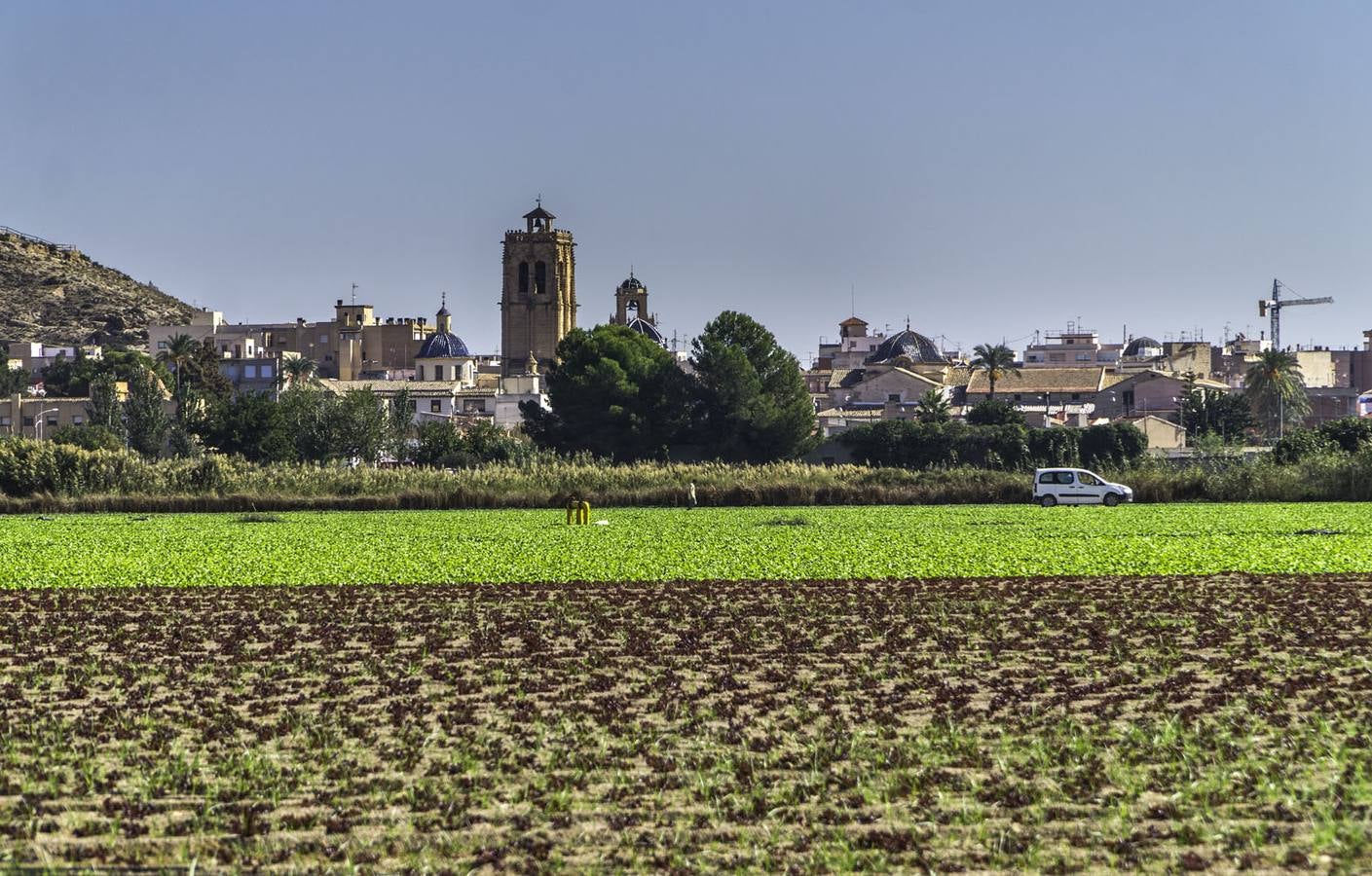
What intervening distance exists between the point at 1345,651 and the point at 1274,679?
8.11ft

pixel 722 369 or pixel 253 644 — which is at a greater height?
pixel 722 369

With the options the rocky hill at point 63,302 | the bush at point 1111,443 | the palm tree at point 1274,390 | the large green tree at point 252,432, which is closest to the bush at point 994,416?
the bush at point 1111,443

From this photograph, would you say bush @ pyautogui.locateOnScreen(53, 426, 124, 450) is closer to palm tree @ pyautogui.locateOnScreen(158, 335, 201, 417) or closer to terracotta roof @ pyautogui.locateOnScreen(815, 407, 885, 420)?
palm tree @ pyautogui.locateOnScreen(158, 335, 201, 417)

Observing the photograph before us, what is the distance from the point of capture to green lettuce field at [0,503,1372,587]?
Answer: 30.7 metres

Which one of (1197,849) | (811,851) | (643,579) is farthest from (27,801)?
(643,579)

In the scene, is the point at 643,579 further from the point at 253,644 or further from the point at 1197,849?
the point at 1197,849

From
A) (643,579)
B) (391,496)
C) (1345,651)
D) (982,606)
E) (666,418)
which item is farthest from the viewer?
(666,418)

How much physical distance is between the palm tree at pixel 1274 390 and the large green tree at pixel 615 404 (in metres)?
42.7

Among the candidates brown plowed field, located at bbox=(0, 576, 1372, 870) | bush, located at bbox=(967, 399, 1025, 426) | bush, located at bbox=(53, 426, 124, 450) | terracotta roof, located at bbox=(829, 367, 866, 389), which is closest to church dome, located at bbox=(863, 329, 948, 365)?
terracotta roof, located at bbox=(829, 367, 866, 389)

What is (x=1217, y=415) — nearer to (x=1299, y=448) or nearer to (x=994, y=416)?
(x=994, y=416)

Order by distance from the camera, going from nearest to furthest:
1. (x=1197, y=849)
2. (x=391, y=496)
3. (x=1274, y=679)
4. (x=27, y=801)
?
(x=1197, y=849) → (x=27, y=801) → (x=1274, y=679) → (x=391, y=496)

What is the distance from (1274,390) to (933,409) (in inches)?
835

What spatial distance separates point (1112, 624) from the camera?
22391 mm

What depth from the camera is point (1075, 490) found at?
55.1m
